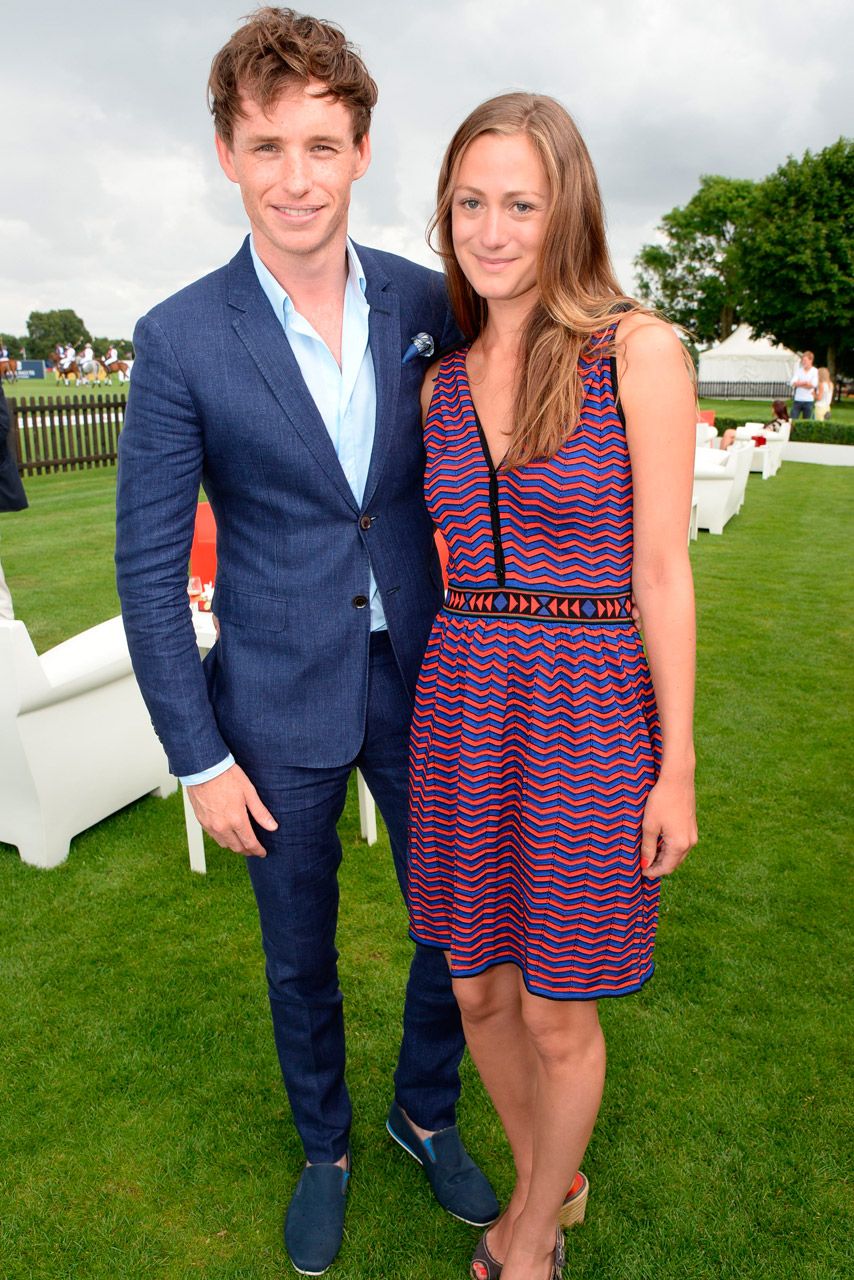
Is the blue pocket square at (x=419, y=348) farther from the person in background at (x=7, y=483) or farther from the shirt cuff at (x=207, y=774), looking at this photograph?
the person in background at (x=7, y=483)

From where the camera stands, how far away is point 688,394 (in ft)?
5.36

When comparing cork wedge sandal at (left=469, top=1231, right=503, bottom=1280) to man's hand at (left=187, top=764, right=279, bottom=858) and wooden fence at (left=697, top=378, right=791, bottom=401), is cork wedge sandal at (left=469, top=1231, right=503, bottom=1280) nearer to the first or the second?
man's hand at (left=187, top=764, right=279, bottom=858)

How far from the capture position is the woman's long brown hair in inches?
64.2

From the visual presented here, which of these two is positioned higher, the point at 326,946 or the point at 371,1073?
the point at 326,946

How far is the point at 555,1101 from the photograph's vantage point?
185 cm

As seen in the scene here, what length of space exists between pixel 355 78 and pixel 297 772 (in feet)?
4.05

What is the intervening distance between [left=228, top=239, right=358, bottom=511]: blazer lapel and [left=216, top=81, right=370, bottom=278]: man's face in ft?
0.35

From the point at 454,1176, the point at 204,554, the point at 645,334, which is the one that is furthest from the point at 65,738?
the point at 645,334

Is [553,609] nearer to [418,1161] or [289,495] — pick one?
[289,495]

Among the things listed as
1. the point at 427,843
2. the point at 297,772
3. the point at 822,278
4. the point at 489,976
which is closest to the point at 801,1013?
the point at 489,976

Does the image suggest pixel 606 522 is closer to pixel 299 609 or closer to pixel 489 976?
pixel 299 609

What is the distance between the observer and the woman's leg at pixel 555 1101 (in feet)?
5.95

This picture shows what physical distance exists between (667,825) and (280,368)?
3.46 ft

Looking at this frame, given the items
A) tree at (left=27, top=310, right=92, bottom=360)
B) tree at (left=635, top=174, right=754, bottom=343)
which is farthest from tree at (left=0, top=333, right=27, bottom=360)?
tree at (left=635, top=174, right=754, bottom=343)
